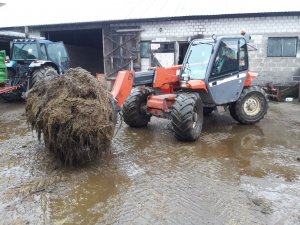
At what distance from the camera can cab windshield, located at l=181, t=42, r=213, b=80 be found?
6.33 metres

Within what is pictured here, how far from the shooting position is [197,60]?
21.5 ft

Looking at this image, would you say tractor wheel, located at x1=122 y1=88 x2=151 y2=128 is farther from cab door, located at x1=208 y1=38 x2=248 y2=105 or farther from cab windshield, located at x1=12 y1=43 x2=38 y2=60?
→ cab windshield, located at x1=12 y1=43 x2=38 y2=60

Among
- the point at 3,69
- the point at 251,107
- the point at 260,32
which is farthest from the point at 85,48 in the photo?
the point at 251,107

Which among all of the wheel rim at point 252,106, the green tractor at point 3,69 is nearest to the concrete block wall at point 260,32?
the wheel rim at point 252,106

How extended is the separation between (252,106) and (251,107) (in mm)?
33

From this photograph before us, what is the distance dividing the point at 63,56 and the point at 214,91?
7.11 meters

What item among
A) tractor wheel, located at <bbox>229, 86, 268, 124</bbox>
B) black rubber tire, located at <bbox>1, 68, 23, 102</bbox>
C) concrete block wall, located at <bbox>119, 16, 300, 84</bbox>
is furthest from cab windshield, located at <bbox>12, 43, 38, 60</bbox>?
tractor wheel, located at <bbox>229, 86, 268, 124</bbox>

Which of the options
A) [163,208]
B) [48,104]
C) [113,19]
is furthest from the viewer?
[113,19]

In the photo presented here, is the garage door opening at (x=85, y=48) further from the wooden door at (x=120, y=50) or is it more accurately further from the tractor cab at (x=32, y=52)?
the tractor cab at (x=32, y=52)

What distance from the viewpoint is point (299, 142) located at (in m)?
6.06

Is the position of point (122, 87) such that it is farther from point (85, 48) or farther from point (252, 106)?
point (85, 48)

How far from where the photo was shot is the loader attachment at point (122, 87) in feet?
17.3

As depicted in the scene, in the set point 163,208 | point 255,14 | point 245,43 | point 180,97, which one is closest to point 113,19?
point 255,14

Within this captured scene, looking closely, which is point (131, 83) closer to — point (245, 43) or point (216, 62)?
point (216, 62)
